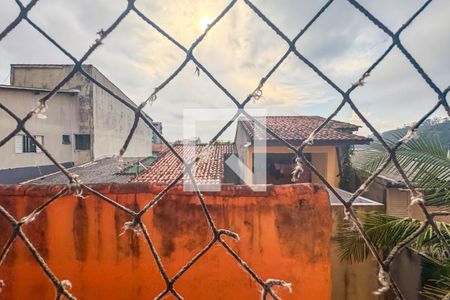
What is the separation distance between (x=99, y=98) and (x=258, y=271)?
12351mm

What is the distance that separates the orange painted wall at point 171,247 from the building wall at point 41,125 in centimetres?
719

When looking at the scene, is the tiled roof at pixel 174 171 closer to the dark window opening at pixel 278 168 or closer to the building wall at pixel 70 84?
the dark window opening at pixel 278 168

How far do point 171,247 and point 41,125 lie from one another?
35.4ft

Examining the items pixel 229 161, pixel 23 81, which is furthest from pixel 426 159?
pixel 23 81

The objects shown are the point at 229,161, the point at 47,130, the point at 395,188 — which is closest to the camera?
the point at 395,188

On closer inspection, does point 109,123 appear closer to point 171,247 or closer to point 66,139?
point 66,139

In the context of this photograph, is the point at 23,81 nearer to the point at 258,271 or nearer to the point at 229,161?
the point at 229,161

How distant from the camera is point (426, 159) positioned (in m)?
2.88

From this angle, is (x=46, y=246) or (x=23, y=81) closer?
(x=46, y=246)

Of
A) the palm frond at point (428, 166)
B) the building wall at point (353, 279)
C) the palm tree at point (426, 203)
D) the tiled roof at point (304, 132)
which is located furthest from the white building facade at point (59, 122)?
the palm frond at point (428, 166)

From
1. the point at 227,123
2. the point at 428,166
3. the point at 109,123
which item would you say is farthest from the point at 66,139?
the point at 227,123

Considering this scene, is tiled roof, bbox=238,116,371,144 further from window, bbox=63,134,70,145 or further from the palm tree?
window, bbox=63,134,70,145

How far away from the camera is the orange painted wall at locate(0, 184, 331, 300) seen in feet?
6.52

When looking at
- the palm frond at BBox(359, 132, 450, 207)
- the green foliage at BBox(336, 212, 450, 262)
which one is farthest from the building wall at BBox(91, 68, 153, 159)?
the palm frond at BBox(359, 132, 450, 207)
